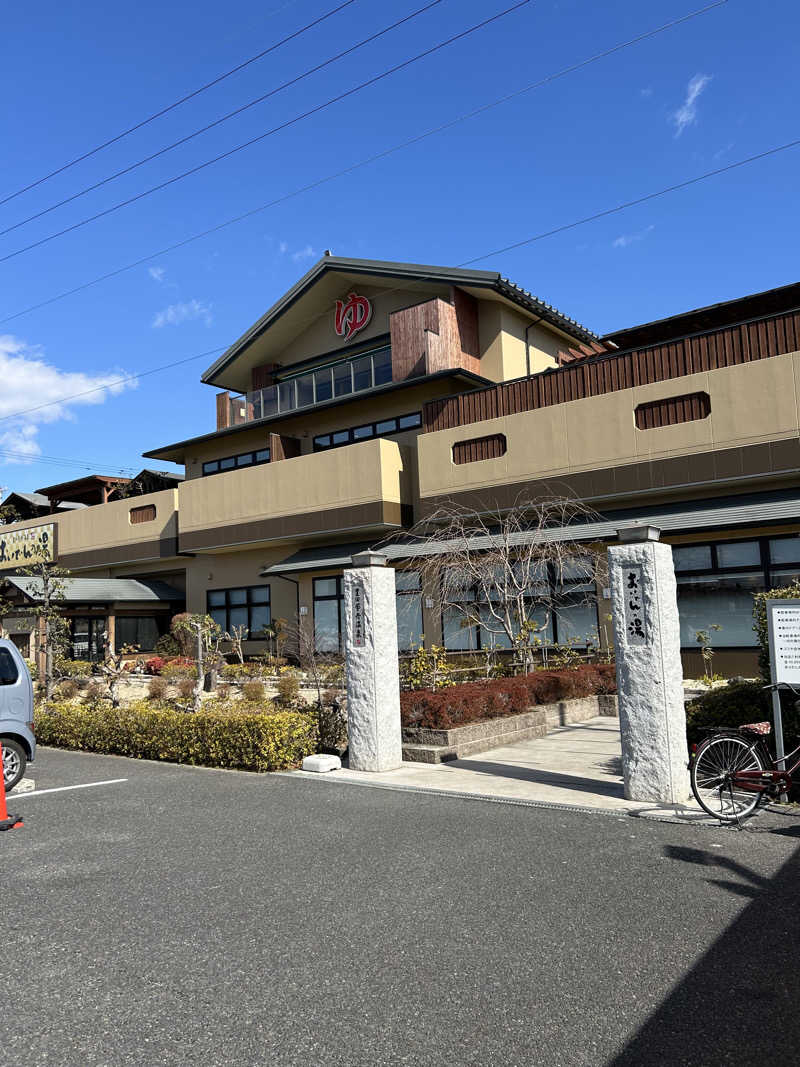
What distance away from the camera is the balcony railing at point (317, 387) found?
2538 centimetres

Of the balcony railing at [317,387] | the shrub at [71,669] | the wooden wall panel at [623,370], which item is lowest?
the shrub at [71,669]

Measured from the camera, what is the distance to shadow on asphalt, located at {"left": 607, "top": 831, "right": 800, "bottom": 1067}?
3.61 metres

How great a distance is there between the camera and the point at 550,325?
26.6m

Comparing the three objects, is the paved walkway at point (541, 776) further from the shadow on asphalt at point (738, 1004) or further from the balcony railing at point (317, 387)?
the balcony railing at point (317, 387)

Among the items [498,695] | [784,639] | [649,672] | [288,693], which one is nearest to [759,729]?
[784,639]

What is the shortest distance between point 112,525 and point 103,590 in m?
3.59

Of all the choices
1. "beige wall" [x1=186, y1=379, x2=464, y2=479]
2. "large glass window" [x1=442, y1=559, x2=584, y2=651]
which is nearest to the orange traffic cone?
"large glass window" [x1=442, y1=559, x2=584, y2=651]

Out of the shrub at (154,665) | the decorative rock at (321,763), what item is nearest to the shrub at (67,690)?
the shrub at (154,665)

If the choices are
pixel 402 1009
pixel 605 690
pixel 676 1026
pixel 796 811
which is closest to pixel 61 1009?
pixel 402 1009

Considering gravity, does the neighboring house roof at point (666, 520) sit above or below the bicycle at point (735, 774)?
above

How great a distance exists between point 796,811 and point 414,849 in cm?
379

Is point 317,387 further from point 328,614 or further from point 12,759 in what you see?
point 12,759

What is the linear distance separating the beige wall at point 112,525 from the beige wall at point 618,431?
1183 centimetres

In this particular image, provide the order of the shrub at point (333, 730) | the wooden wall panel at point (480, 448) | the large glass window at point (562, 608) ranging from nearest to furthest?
the shrub at point (333, 730), the large glass window at point (562, 608), the wooden wall panel at point (480, 448)
